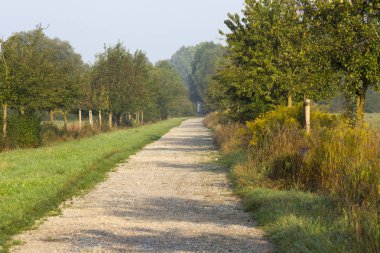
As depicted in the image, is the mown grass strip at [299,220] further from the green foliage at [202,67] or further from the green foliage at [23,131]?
the green foliage at [202,67]

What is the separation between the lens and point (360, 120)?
43.1 ft

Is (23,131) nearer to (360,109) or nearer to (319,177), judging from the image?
(360,109)

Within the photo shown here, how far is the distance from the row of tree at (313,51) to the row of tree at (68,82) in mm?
10980

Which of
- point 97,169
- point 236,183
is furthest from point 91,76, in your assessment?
point 236,183

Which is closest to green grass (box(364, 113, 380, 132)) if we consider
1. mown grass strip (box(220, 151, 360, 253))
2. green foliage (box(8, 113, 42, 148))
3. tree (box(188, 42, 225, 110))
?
mown grass strip (box(220, 151, 360, 253))

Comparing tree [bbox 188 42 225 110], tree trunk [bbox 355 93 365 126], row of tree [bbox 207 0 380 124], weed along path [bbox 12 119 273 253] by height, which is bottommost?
weed along path [bbox 12 119 273 253]

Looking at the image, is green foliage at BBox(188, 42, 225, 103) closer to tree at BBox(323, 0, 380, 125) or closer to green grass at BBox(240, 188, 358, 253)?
tree at BBox(323, 0, 380, 125)

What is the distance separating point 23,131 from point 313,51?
58.8 feet

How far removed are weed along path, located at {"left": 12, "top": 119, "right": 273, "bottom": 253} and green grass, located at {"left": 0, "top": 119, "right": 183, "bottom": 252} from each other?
416 millimetres

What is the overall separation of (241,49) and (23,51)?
41.7 ft

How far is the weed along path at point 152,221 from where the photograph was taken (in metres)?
7.38

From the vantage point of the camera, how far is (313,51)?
530 inches

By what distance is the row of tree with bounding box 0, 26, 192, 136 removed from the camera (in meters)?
26.6

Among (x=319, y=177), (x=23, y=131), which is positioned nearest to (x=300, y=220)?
(x=319, y=177)
